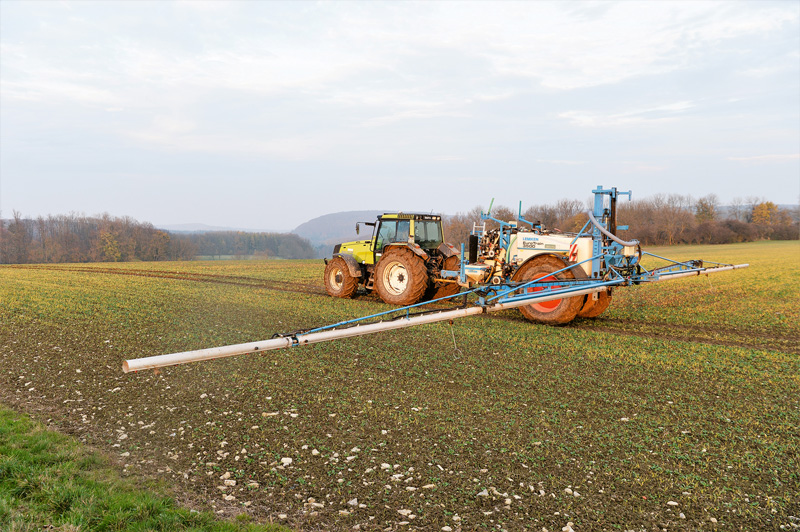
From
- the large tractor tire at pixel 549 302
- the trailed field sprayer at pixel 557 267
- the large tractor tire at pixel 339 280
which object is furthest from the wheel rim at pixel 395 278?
the large tractor tire at pixel 549 302

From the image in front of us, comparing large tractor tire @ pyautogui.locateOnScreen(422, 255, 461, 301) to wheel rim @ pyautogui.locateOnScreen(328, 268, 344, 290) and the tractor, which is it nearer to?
the tractor

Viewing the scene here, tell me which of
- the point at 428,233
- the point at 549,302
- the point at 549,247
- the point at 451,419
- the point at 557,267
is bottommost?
the point at 451,419

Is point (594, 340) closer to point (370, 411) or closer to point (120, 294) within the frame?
point (370, 411)

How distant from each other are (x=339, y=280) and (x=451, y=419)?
1056cm

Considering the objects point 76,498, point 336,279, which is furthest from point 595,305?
point 76,498

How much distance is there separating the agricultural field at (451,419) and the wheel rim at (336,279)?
4.26 m

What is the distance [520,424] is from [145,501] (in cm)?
381

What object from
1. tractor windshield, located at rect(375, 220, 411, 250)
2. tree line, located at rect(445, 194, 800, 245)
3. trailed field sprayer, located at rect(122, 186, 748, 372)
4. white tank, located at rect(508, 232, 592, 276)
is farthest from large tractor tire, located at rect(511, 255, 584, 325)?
tree line, located at rect(445, 194, 800, 245)

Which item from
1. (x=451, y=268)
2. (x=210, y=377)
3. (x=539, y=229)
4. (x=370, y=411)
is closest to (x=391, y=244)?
(x=451, y=268)

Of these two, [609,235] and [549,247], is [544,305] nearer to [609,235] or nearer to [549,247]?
[549,247]

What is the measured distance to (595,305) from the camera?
12023 millimetres

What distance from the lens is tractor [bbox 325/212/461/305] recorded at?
44.3ft

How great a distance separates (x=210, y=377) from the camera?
774 centimetres

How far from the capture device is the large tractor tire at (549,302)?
1107 centimetres
